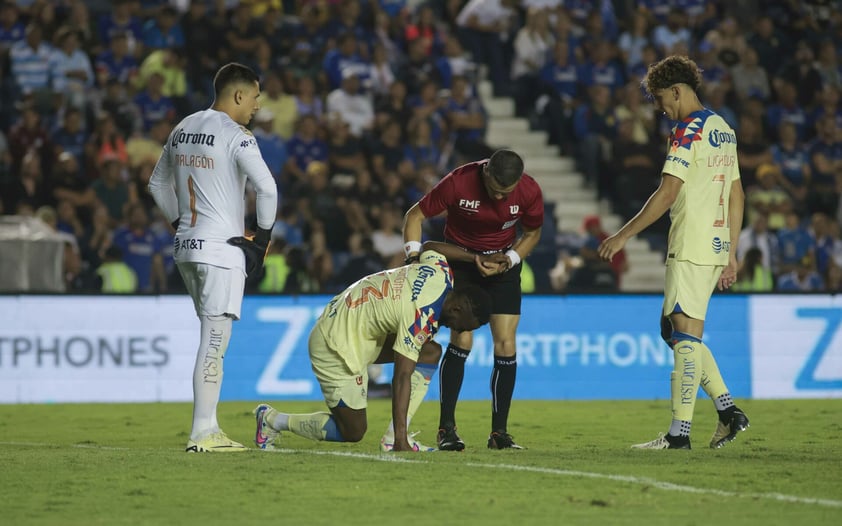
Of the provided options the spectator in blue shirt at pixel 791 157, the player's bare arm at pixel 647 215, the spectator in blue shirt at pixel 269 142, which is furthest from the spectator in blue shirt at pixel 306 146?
the player's bare arm at pixel 647 215

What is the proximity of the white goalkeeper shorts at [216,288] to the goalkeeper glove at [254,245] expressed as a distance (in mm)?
100

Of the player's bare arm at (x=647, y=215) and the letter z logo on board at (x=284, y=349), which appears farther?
the letter z logo on board at (x=284, y=349)

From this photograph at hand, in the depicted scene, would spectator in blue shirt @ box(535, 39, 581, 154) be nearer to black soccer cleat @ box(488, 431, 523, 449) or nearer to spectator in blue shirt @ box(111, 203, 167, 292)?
spectator in blue shirt @ box(111, 203, 167, 292)

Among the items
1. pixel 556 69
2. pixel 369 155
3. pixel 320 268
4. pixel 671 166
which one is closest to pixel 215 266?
pixel 671 166

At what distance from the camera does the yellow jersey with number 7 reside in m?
8.45

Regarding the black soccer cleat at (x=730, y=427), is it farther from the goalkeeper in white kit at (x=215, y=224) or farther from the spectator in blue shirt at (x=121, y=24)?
the spectator in blue shirt at (x=121, y=24)

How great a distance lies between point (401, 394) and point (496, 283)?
1.45 m

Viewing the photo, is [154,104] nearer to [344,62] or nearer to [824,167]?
[344,62]

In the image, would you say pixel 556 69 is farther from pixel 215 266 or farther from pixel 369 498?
pixel 369 498

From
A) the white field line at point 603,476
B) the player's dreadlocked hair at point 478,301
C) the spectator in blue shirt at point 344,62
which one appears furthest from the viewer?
the spectator in blue shirt at point 344,62

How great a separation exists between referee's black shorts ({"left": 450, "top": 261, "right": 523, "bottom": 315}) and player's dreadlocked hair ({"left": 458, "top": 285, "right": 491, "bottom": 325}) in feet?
1.49

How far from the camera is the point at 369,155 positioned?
18359 mm

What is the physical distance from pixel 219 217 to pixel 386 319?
47.3 inches

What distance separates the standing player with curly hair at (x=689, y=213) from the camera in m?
8.45
